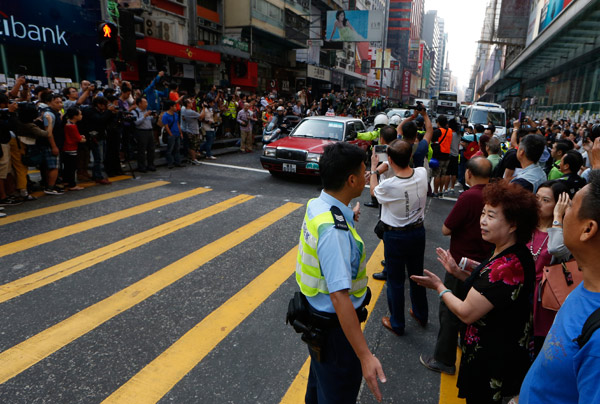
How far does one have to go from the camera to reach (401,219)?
3.59 m

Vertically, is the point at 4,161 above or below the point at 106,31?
below

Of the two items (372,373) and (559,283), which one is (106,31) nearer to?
(372,373)

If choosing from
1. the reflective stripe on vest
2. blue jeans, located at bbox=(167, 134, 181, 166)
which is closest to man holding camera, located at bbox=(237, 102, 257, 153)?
blue jeans, located at bbox=(167, 134, 181, 166)

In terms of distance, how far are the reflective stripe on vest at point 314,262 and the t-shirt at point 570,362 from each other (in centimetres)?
86

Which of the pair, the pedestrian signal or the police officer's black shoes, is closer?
the police officer's black shoes

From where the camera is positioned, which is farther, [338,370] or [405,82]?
[405,82]

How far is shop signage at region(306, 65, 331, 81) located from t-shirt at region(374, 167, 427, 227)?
1419 inches

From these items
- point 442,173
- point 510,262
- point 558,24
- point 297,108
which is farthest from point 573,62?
point 510,262

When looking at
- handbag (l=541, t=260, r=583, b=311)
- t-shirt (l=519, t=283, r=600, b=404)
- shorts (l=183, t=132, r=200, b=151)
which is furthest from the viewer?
shorts (l=183, t=132, r=200, b=151)

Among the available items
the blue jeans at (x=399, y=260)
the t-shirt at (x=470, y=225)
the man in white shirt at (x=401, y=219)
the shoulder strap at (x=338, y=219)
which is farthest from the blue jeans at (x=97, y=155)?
the shoulder strap at (x=338, y=219)

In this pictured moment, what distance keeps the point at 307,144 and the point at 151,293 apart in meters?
7.12

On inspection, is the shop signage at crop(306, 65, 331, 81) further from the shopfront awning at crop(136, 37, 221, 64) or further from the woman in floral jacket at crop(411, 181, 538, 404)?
the woman in floral jacket at crop(411, 181, 538, 404)

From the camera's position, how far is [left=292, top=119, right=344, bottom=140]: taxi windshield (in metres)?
11.4

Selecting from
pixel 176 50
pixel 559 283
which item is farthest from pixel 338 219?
pixel 176 50
